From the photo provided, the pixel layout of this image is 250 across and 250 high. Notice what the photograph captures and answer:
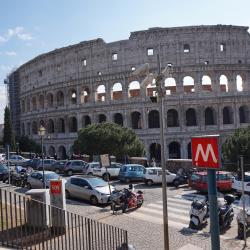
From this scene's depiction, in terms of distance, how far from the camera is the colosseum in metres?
56.1

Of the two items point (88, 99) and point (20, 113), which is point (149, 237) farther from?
point (20, 113)

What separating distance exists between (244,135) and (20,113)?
5312 cm

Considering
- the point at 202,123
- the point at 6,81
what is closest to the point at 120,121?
the point at 202,123

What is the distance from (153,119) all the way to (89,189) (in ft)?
117

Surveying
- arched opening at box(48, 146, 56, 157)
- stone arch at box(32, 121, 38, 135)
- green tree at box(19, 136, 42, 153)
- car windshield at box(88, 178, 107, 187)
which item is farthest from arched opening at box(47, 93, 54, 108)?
car windshield at box(88, 178, 107, 187)

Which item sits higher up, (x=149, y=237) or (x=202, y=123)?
(x=202, y=123)

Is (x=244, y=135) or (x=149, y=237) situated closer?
(x=149, y=237)

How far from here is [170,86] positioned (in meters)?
59.1

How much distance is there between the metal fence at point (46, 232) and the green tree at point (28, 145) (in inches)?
1997

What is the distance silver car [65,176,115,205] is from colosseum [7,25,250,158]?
3224 cm

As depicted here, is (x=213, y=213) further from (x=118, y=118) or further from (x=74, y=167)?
(x=118, y=118)

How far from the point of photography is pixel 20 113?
257 feet

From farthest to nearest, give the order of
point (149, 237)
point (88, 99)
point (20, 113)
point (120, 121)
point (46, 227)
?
point (20, 113) → point (88, 99) → point (120, 121) → point (149, 237) → point (46, 227)

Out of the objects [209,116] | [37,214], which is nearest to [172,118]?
[209,116]
